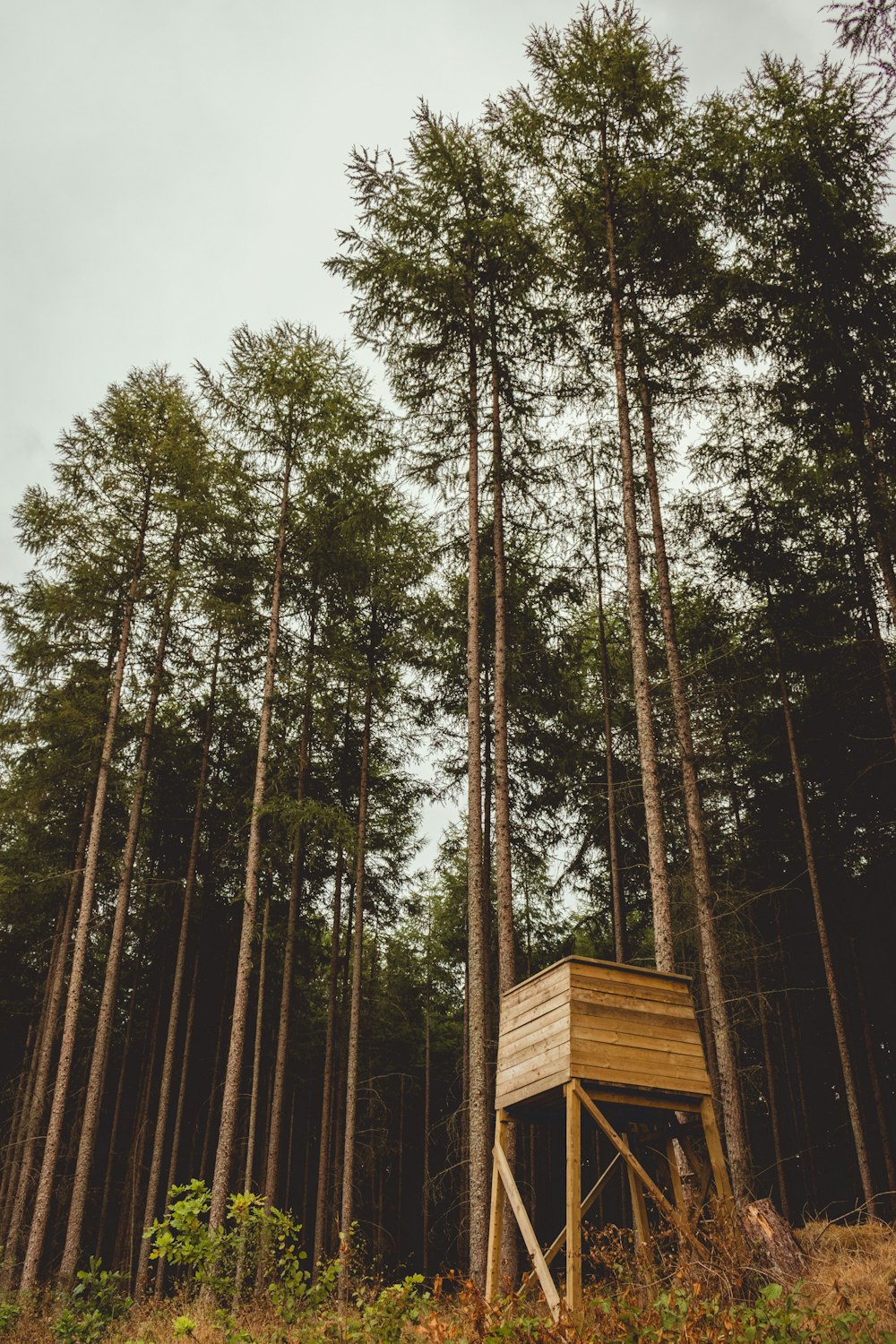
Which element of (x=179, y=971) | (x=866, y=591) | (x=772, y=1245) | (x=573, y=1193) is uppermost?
(x=866, y=591)

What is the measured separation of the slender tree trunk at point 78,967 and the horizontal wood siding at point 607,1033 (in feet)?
30.4

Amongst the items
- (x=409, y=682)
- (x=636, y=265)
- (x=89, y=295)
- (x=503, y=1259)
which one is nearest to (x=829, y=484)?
(x=636, y=265)

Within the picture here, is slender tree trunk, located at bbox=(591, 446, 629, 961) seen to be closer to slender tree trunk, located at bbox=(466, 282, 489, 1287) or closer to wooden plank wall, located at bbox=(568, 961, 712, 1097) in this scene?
slender tree trunk, located at bbox=(466, 282, 489, 1287)

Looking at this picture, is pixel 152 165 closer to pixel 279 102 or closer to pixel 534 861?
pixel 279 102

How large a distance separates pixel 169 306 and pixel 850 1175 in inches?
1240

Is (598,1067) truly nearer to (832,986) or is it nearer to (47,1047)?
(832,986)

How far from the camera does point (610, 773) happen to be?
15.0 metres

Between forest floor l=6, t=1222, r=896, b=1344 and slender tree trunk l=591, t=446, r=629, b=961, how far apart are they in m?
5.84

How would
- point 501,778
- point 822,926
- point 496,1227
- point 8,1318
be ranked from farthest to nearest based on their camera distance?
point 822,926
point 501,778
point 8,1318
point 496,1227

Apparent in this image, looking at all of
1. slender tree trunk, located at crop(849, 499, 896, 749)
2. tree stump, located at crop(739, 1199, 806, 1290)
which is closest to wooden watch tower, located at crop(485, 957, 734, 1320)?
tree stump, located at crop(739, 1199, 806, 1290)

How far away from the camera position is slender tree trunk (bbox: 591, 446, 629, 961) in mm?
14141

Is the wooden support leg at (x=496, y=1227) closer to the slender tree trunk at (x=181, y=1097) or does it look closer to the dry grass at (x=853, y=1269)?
the dry grass at (x=853, y=1269)

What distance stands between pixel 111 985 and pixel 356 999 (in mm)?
4294

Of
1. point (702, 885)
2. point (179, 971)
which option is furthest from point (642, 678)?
point (179, 971)
